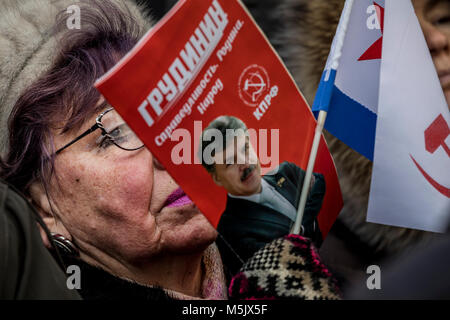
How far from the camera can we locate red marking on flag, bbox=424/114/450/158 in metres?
1.64

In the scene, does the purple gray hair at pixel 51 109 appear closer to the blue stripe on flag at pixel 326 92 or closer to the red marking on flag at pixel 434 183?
the blue stripe on flag at pixel 326 92

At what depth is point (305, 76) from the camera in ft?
7.93

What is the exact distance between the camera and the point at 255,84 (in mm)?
1445

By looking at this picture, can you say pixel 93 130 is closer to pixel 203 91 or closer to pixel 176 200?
pixel 176 200

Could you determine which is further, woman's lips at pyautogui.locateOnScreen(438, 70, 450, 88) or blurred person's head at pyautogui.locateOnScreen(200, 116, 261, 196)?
woman's lips at pyautogui.locateOnScreen(438, 70, 450, 88)

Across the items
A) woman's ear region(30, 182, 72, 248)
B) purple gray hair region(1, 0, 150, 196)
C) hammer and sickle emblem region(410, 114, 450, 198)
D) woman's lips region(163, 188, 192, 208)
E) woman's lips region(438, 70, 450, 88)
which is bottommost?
woman's lips region(438, 70, 450, 88)

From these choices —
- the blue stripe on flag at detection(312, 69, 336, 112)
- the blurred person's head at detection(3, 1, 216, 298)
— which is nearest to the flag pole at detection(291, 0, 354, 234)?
the blue stripe on flag at detection(312, 69, 336, 112)

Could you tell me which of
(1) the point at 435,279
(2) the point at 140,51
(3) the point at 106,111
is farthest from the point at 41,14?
(1) the point at 435,279

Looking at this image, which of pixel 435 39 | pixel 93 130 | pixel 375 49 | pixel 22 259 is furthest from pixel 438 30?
pixel 22 259

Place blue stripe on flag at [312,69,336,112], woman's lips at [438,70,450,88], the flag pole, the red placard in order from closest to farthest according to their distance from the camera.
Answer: the red placard, the flag pole, blue stripe on flag at [312,69,336,112], woman's lips at [438,70,450,88]

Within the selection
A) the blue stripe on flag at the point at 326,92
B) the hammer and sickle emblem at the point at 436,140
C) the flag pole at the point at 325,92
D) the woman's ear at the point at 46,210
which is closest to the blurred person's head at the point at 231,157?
the flag pole at the point at 325,92

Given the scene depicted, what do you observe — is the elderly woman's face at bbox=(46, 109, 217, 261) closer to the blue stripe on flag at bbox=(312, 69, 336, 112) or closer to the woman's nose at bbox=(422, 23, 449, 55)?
the blue stripe on flag at bbox=(312, 69, 336, 112)

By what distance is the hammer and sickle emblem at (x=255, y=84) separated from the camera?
1.43 m
